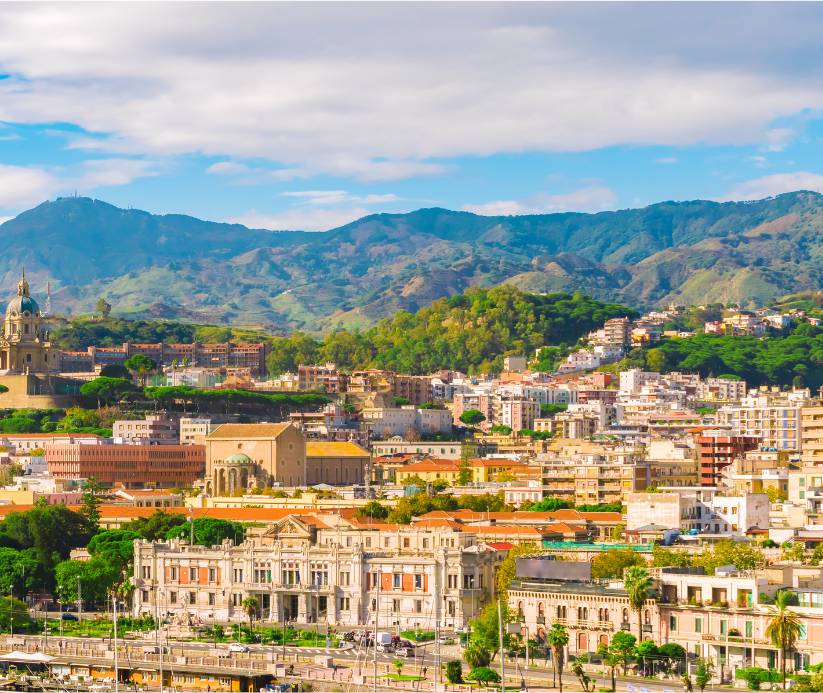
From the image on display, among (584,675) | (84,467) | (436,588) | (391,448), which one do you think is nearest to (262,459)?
A: (84,467)

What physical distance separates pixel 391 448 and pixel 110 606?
264 ft

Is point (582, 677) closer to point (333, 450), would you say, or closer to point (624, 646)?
point (624, 646)

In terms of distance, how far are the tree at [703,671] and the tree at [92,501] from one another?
Answer: 54.2 meters

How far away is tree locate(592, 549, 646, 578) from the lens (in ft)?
242

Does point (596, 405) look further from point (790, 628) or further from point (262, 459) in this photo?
point (790, 628)

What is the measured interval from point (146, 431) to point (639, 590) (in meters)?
106

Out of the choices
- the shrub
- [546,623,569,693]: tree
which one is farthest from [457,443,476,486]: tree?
the shrub

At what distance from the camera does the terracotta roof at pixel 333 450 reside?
14738cm

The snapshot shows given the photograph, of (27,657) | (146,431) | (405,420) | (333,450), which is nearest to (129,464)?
(146,431)

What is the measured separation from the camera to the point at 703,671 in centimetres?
5778

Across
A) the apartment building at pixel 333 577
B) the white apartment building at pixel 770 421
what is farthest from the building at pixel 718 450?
the apartment building at pixel 333 577

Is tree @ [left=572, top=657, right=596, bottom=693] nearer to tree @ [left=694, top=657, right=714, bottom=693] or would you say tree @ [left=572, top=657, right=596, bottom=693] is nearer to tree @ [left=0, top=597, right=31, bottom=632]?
tree @ [left=694, top=657, right=714, bottom=693]

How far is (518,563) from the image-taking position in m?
72.4

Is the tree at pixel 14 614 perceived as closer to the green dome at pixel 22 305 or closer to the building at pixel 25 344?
the building at pixel 25 344
